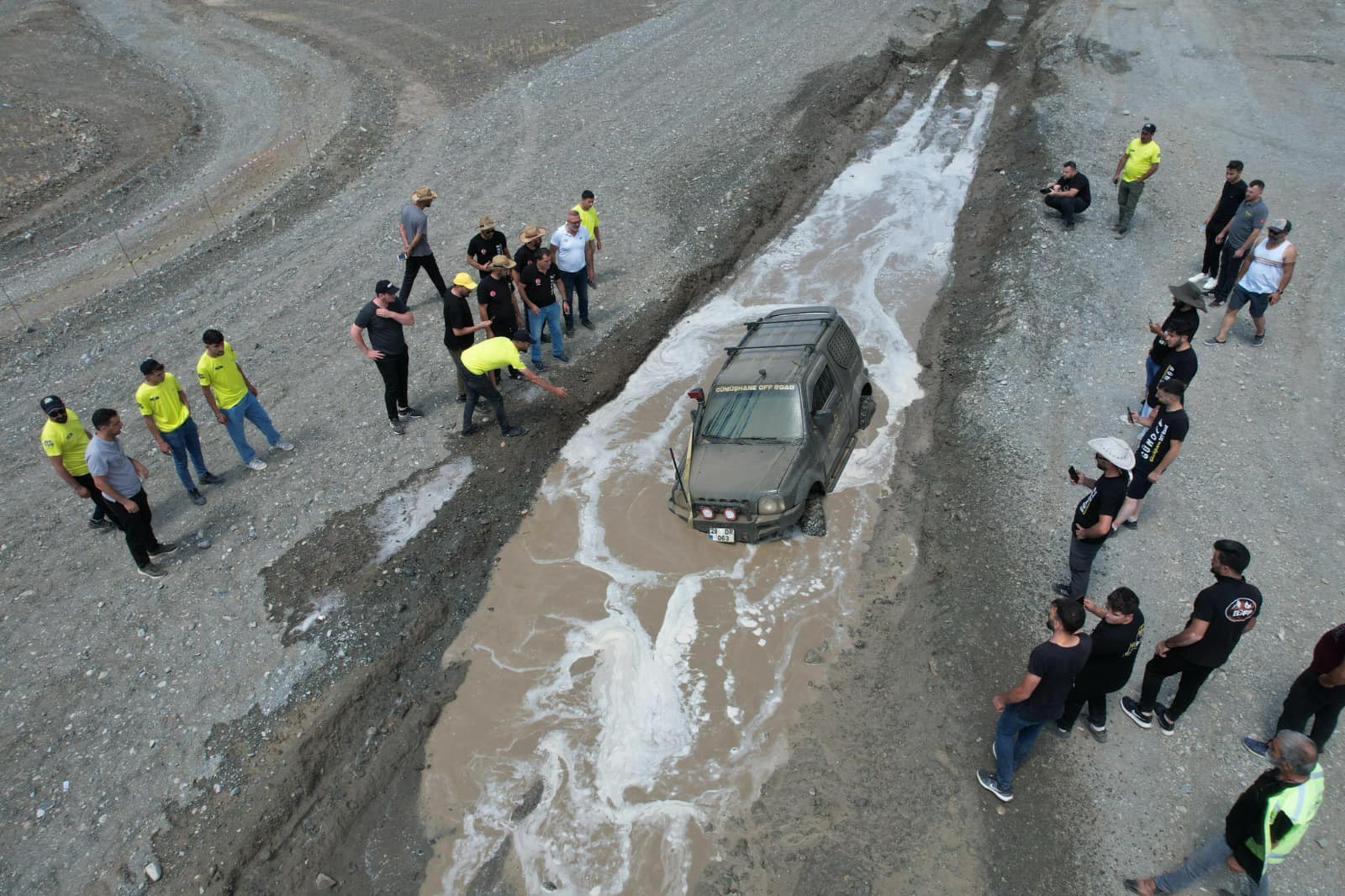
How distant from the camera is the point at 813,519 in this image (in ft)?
28.7

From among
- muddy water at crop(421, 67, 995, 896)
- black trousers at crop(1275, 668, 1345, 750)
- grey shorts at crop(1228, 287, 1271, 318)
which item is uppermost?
grey shorts at crop(1228, 287, 1271, 318)

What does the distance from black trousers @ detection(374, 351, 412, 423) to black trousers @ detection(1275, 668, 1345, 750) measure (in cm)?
959

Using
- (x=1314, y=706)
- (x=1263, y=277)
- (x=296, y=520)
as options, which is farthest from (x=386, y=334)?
(x=1263, y=277)

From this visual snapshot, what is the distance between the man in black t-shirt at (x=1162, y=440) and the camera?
7.25m

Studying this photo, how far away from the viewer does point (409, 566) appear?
860cm

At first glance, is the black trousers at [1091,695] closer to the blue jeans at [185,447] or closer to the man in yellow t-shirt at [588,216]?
the blue jeans at [185,447]

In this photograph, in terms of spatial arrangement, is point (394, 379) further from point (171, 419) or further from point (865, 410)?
point (865, 410)

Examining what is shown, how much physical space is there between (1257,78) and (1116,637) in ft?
71.4

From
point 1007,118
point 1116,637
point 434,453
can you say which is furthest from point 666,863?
point 1007,118

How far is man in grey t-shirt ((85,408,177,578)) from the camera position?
7.59 m

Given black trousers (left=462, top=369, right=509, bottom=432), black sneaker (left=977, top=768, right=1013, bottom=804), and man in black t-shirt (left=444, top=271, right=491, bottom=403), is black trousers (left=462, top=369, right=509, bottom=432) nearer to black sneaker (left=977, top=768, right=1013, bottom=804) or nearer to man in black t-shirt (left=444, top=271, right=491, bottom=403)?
man in black t-shirt (left=444, top=271, right=491, bottom=403)

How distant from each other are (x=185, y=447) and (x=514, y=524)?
389cm

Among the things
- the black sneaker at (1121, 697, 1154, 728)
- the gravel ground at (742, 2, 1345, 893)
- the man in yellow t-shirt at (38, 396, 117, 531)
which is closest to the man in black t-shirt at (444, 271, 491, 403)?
the man in yellow t-shirt at (38, 396, 117, 531)

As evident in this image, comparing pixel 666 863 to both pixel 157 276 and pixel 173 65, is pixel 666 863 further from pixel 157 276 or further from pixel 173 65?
pixel 173 65
